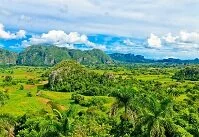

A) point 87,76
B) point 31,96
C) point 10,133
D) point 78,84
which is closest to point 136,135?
point 10,133

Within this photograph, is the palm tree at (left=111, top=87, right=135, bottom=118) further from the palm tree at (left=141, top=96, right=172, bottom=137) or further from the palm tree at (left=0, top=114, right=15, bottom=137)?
the palm tree at (left=0, top=114, right=15, bottom=137)

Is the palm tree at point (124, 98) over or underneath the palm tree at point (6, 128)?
over

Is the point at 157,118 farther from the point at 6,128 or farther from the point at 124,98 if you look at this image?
the point at 6,128

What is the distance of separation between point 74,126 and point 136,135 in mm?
8112

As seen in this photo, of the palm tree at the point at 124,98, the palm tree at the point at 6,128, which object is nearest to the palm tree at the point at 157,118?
the palm tree at the point at 124,98

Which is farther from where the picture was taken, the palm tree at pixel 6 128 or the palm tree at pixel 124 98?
the palm tree at pixel 6 128

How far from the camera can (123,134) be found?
58250 mm

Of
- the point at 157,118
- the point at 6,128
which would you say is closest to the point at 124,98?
the point at 157,118

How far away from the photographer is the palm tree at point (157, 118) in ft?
159

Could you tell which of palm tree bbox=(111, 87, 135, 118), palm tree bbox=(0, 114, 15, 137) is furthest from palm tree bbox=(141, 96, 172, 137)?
palm tree bbox=(0, 114, 15, 137)

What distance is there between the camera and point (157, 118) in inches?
1932

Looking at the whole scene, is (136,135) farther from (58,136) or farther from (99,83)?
(99,83)

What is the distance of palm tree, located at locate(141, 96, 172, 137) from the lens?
48594mm

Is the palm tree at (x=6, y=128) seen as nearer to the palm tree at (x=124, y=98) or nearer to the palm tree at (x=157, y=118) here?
the palm tree at (x=124, y=98)
